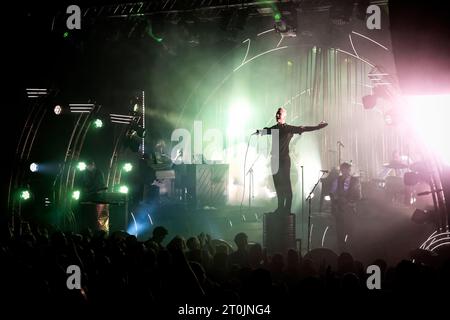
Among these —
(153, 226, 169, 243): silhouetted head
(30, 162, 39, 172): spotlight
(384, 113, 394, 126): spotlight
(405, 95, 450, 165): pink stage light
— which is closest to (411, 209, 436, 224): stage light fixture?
(405, 95, 450, 165): pink stage light

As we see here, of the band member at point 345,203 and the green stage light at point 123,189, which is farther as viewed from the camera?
the green stage light at point 123,189

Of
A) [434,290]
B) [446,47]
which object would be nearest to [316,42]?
[446,47]

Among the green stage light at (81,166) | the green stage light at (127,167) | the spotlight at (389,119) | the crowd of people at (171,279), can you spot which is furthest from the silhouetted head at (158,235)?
the green stage light at (127,167)

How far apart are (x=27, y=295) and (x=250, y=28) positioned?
1377cm

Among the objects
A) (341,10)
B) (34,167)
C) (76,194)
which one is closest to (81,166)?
(76,194)

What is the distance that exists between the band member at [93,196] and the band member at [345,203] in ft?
18.4

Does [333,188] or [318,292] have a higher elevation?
[333,188]

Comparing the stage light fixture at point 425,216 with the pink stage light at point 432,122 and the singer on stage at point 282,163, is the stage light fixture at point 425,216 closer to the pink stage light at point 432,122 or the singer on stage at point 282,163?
the pink stage light at point 432,122

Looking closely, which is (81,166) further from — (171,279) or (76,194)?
(171,279)

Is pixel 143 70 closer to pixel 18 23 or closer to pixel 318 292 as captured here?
pixel 18 23

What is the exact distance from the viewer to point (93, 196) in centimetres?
1196

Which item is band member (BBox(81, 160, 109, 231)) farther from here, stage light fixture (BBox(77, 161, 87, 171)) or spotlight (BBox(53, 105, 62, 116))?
spotlight (BBox(53, 105, 62, 116))

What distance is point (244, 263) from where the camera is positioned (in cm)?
634

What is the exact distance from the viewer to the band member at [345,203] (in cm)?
1043
